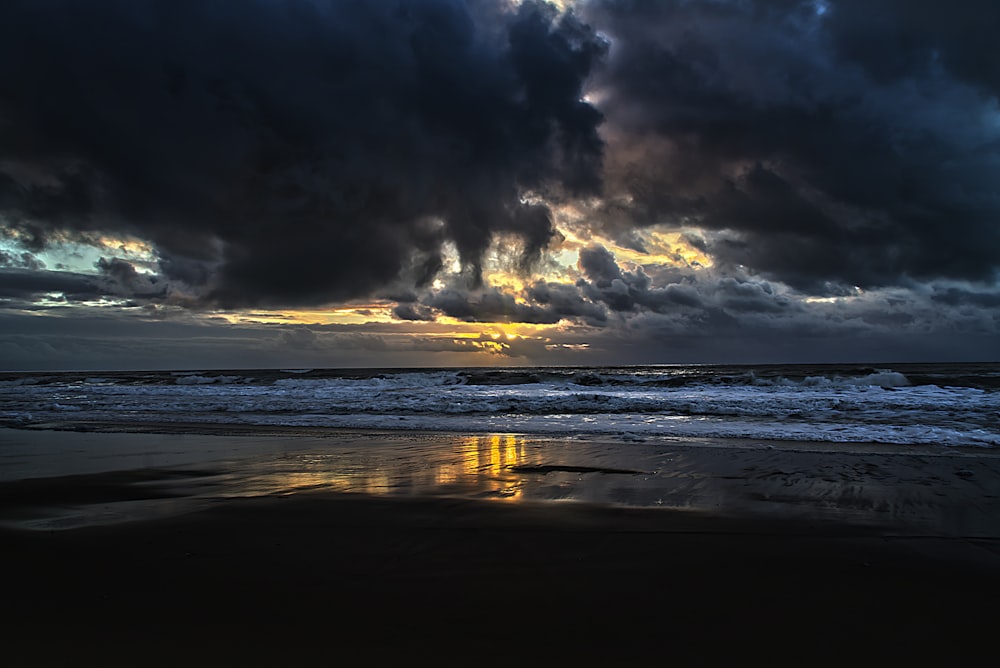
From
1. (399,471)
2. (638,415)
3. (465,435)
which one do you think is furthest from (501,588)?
(638,415)

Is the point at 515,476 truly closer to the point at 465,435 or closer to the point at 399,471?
the point at 399,471

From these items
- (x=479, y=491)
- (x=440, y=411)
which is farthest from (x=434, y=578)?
(x=440, y=411)

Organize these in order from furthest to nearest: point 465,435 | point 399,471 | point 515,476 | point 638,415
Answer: point 638,415, point 465,435, point 399,471, point 515,476

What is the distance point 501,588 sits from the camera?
3.71 metres

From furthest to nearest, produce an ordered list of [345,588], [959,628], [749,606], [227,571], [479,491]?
[479,491], [227,571], [345,588], [749,606], [959,628]

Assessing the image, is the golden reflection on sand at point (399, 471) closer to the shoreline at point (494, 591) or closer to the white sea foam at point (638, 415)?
the shoreline at point (494, 591)

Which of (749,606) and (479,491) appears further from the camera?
(479,491)

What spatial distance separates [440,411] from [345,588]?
15253 millimetres

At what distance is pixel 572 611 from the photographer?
331 centimetres

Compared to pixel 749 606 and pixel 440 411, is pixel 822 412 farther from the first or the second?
pixel 749 606

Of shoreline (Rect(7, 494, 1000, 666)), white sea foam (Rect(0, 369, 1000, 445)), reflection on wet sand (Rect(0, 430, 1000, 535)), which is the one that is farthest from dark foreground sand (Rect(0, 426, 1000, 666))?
white sea foam (Rect(0, 369, 1000, 445))

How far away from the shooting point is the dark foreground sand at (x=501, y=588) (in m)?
2.89

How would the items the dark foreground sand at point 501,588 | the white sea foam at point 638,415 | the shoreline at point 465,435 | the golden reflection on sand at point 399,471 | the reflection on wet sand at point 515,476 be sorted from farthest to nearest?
the white sea foam at point 638,415, the shoreline at point 465,435, the golden reflection on sand at point 399,471, the reflection on wet sand at point 515,476, the dark foreground sand at point 501,588

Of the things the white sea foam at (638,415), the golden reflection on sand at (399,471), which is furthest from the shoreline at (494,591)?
the white sea foam at (638,415)
